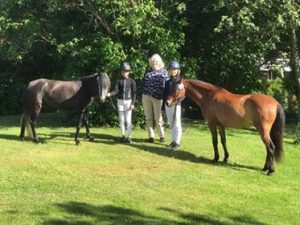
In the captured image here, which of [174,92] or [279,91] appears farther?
[279,91]

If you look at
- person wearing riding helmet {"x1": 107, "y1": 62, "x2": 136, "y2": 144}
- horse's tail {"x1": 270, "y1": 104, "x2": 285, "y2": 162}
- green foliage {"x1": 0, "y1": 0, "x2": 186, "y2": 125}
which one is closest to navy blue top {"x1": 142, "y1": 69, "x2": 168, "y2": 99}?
person wearing riding helmet {"x1": 107, "y1": 62, "x2": 136, "y2": 144}

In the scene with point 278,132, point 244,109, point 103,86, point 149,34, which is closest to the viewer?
point 278,132

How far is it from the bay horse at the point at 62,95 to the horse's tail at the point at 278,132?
3.72 m

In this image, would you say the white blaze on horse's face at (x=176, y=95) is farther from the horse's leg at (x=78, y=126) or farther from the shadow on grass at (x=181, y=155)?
the horse's leg at (x=78, y=126)

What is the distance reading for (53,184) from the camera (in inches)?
347

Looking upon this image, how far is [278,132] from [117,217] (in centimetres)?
459

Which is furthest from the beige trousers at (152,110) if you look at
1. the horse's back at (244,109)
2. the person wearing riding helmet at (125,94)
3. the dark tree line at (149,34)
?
the dark tree line at (149,34)

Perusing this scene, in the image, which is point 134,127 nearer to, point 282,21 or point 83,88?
point 83,88

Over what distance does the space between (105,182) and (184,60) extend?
8.79 metres

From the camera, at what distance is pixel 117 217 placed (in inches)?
289

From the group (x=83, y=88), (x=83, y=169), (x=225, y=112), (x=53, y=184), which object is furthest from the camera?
(x=83, y=88)

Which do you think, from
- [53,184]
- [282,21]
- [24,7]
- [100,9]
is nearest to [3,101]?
[24,7]

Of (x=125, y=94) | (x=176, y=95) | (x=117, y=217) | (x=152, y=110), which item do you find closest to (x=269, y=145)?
(x=176, y=95)

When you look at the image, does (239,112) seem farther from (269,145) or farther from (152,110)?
(152,110)
